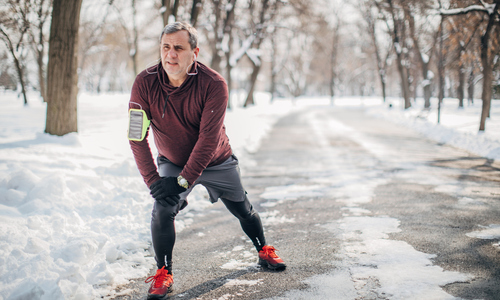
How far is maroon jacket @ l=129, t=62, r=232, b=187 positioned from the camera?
2623 millimetres

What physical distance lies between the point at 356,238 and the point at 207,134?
2.10m

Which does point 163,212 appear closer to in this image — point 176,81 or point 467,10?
point 176,81

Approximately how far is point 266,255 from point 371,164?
553cm

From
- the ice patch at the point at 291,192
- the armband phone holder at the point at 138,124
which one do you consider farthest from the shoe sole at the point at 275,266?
the ice patch at the point at 291,192

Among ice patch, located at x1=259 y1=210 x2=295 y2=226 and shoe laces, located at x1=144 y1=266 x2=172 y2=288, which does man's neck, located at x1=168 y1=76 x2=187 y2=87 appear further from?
ice patch, located at x1=259 y1=210 x2=295 y2=226

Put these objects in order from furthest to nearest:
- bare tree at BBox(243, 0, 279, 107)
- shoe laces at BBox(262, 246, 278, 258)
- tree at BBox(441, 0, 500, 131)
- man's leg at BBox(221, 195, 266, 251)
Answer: bare tree at BBox(243, 0, 279, 107) → tree at BBox(441, 0, 500, 131) → shoe laces at BBox(262, 246, 278, 258) → man's leg at BBox(221, 195, 266, 251)

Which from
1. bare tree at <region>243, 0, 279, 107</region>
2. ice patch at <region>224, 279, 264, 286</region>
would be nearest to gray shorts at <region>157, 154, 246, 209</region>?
ice patch at <region>224, 279, 264, 286</region>

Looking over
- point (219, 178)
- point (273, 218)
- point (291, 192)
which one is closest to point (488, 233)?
point (273, 218)

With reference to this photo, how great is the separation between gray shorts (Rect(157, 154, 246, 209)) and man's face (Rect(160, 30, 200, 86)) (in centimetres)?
67

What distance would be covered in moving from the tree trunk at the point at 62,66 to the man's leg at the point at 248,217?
19.7ft

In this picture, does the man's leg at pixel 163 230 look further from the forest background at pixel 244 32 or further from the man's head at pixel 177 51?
the forest background at pixel 244 32

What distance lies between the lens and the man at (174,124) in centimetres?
262

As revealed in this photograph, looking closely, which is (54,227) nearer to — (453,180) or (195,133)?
(195,133)

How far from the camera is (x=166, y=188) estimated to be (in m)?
2.60
